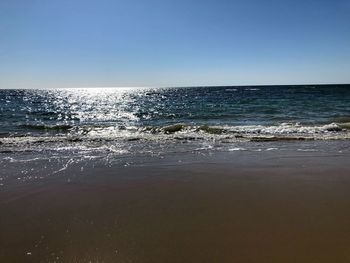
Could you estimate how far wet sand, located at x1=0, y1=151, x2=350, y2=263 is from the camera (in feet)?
14.4

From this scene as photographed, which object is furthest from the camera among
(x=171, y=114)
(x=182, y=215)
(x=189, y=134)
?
(x=171, y=114)

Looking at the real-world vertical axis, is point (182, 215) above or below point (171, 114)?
above

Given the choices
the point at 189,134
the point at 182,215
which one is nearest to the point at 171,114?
the point at 189,134

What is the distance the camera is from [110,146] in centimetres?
1304

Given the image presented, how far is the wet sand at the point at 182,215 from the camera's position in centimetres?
438

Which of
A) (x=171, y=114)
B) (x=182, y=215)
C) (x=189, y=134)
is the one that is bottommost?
(x=171, y=114)

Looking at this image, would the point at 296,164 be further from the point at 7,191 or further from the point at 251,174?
the point at 7,191

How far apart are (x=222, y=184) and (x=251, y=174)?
1101mm

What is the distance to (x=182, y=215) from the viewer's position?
5.54 meters

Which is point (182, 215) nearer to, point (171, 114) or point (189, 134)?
point (189, 134)

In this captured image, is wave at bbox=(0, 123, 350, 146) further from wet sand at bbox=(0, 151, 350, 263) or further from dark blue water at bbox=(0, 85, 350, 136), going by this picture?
wet sand at bbox=(0, 151, 350, 263)

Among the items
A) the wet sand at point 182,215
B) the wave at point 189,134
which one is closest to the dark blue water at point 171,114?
the wave at point 189,134

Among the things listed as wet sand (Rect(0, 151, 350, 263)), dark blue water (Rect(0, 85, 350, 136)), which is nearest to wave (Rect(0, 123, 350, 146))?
dark blue water (Rect(0, 85, 350, 136))

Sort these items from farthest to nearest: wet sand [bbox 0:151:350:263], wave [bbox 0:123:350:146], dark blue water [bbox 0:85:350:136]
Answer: dark blue water [bbox 0:85:350:136] < wave [bbox 0:123:350:146] < wet sand [bbox 0:151:350:263]
